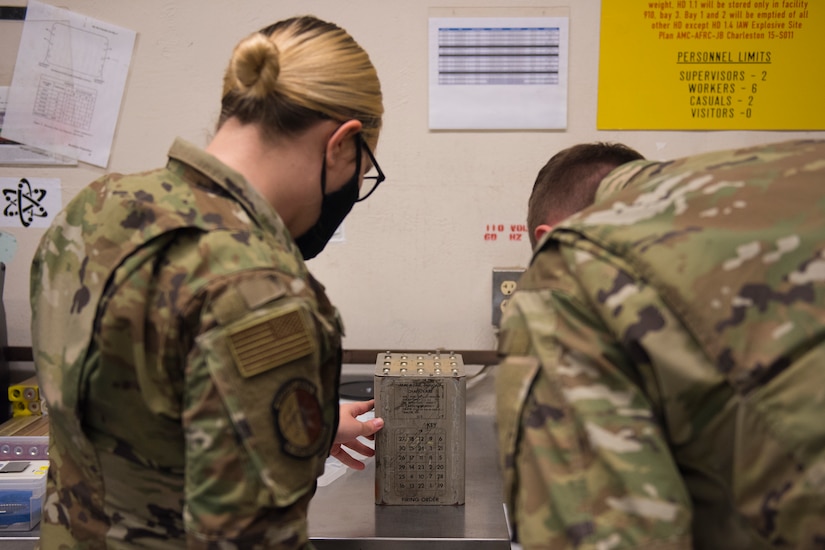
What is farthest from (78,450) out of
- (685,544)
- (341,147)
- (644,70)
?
(644,70)

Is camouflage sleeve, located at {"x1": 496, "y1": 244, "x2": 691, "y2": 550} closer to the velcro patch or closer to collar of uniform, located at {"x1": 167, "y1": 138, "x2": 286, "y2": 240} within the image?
the velcro patch

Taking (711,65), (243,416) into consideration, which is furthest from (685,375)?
(711,65)

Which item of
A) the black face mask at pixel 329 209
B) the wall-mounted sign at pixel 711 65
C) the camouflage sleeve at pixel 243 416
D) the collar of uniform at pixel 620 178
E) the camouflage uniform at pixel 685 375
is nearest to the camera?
the camouflage uniform at pixel 685 375

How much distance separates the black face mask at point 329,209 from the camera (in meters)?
0.91

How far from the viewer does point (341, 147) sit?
885mm

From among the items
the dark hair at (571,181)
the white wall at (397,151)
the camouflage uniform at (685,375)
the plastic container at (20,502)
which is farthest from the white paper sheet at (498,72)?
the plastic container at (20,502)

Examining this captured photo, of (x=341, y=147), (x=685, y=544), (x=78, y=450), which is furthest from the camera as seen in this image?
(x=341, y=147)

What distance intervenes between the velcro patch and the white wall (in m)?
0.89

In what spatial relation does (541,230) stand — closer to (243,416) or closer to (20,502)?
(243,416)

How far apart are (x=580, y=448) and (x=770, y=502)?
0.15 meters

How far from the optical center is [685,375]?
0.56 m

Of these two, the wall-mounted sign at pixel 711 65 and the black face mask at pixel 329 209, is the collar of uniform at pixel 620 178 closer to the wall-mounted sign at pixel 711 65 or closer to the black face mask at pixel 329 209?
the black face mask at pixel 329 209

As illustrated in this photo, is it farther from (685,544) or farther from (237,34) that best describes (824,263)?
(237,34)

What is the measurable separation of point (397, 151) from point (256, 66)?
0.74 meters
